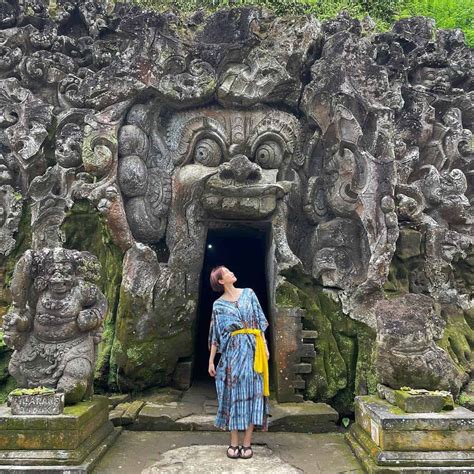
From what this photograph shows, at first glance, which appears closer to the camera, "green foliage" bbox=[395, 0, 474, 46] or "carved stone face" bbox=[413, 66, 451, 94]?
"carved stone face" bbox=[413, 66, 451, 94]

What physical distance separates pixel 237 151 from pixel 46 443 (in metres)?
4.46

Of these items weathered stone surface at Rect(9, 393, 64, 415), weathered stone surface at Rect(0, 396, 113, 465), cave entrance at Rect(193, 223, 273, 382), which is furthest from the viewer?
cave entrance at Rect(193, 223, 273, 382)

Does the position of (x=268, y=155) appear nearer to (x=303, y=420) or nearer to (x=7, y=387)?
(x=303, y=420)

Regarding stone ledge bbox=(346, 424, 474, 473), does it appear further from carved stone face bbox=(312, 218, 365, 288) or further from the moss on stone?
the moss on stone

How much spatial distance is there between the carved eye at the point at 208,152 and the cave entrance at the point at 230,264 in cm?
108

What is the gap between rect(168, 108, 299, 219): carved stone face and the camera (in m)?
6.74

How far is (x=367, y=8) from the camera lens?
1045 cm

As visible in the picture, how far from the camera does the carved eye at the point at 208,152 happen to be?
706 centimetres

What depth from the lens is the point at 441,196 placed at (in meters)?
7.59

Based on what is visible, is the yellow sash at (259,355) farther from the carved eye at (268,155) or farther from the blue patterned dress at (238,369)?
the carved eye at (268,155)

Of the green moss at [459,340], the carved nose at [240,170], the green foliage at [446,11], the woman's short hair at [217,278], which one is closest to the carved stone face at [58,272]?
the woman's short hair at [217,278]

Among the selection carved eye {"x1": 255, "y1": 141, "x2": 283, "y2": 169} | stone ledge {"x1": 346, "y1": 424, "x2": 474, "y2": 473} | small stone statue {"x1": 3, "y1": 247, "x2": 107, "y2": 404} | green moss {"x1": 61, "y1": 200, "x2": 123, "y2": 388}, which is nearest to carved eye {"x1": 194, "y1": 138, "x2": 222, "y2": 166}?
carved eye {"x1": 255, "y1": 141, "x2": 283, "y2": 169}

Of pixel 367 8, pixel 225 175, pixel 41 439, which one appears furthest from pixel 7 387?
pixel 367 8

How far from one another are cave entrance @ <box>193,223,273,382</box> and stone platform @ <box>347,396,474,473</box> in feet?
11.3
